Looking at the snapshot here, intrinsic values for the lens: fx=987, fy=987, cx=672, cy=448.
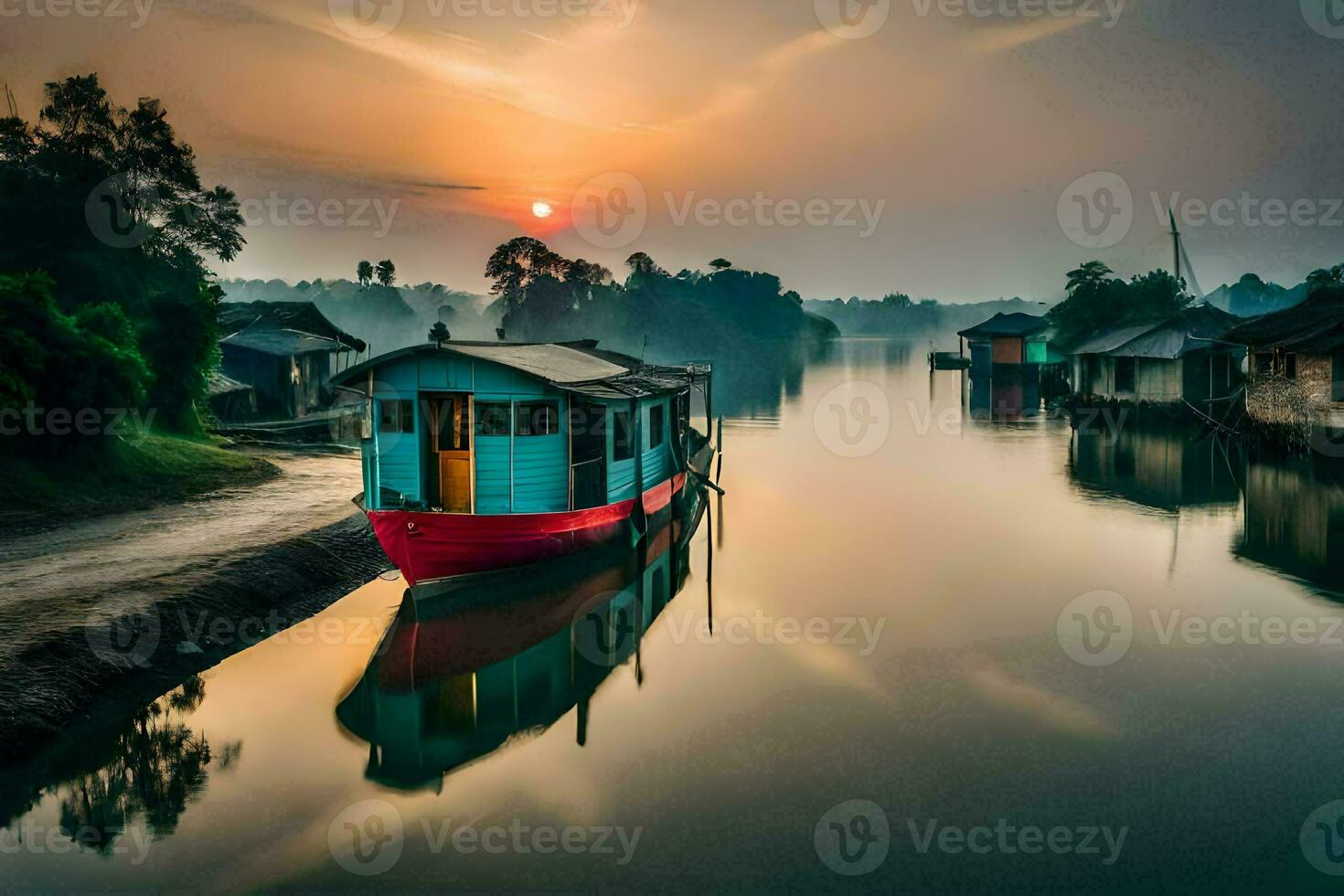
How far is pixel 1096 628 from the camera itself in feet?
60.8

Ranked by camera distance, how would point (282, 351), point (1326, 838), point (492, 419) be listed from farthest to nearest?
point (282, 351)
point (492, 419)
point (1326, 838)

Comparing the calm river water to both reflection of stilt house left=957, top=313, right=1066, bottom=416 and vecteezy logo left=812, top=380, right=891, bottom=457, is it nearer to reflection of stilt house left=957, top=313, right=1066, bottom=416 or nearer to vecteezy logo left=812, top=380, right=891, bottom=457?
vecteezy logo left=812, top=380, right=891, bottom=457

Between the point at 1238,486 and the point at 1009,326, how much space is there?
127 feet

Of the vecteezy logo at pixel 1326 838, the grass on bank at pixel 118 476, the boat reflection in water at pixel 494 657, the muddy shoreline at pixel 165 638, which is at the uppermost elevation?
the grass on bank at pixel 118 476

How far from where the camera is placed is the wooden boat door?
64.2ft

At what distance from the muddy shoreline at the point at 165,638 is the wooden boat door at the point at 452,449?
3.20 metres

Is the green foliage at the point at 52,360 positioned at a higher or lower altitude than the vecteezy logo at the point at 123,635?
higher

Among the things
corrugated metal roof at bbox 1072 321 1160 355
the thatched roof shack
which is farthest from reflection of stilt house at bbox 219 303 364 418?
corrugated metal roof at bbox 1072 321 1160 355

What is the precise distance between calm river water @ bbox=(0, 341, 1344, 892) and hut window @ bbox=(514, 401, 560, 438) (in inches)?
124

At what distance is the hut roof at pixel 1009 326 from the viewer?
69044 mm

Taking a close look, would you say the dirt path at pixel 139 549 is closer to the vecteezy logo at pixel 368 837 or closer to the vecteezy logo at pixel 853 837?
the vecteezy logo at pixel 368 837

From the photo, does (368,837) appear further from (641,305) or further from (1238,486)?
(641,305)
